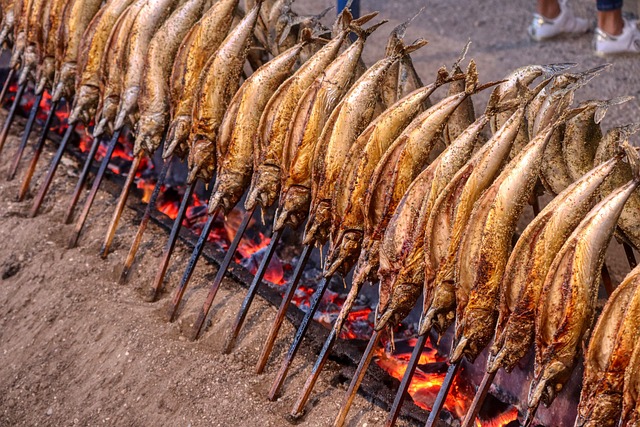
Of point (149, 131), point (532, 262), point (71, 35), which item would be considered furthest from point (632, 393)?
point (71, 35)

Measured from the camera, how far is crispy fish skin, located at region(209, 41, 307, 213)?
12.8ft

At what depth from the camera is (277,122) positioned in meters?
3.77

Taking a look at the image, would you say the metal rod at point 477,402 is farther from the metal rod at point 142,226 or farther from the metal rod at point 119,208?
the metal rod at point 119,208

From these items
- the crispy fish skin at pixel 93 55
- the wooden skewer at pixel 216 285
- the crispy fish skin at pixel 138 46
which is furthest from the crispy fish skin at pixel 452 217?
the crispy fish skin at pixel 93 55

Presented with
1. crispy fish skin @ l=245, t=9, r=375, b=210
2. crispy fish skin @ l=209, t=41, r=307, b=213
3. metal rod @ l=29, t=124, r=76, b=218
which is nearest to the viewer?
crispy fish skin @ l=245, t=9, r=375, b=210

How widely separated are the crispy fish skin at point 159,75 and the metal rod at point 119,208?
0.25 feet

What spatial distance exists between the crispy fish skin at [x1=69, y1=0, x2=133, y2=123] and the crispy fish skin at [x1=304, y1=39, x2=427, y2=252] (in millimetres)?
1982

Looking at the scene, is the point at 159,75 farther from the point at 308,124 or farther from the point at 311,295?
the point at 311,295

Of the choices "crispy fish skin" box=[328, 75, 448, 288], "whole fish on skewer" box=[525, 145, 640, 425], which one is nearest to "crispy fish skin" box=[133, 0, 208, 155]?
"crispy fish skin" box=[328, 75, 448, 288]

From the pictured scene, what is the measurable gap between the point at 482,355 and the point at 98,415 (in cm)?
191

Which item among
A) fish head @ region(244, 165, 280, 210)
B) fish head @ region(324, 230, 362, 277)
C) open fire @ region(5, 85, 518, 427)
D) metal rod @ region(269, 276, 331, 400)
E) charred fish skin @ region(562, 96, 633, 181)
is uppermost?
charred fish skin @ region(562, 96, 633, 181)

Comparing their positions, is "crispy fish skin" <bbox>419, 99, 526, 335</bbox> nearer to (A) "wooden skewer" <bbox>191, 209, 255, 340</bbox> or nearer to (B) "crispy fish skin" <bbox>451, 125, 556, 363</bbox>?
(B) "crispy fish skin" <bbox>451, 125, 556, 363</bbox>

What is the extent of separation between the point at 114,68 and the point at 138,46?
0.24 metres

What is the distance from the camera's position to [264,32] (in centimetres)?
484
